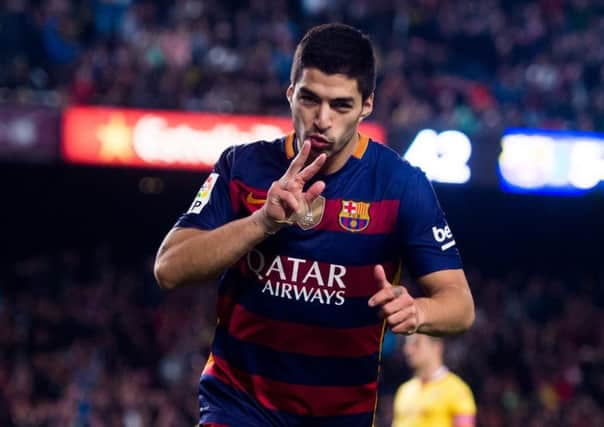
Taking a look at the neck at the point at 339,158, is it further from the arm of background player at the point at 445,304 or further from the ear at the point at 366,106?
the arm of background player at the point at 445,304

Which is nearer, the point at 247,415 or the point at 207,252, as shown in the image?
the point at 207,252

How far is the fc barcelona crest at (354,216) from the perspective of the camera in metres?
3.84

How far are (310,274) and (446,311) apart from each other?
50 cm

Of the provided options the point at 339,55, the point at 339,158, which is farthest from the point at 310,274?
the point at 339,55

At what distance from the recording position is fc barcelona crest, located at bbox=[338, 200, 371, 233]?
12.6 feet

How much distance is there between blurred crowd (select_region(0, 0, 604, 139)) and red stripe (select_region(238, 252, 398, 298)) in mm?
9769

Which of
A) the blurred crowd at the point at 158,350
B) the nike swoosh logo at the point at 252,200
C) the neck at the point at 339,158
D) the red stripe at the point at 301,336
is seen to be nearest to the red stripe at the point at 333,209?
the nike swoosh logo at the point at 252,200

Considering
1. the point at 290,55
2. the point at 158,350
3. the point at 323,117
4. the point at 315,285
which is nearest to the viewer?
the point at 323,117

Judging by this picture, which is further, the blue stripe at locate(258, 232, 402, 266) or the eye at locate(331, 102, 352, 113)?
the blue stripe at locate(258, 232, 402, 266)

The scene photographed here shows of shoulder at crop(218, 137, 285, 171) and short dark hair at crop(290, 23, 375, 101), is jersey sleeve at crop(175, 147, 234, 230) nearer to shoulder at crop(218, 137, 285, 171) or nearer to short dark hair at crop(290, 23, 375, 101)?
shoulder at crop(218, 137, 285, 171)

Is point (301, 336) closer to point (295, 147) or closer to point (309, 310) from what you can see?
point (309, 310)

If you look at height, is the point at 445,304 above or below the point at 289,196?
below

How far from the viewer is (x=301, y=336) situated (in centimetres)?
382

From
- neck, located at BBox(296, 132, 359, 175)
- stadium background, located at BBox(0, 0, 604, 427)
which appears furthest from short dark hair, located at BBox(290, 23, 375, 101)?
stadium background, located at BBox(0, 0, 604, 427)
